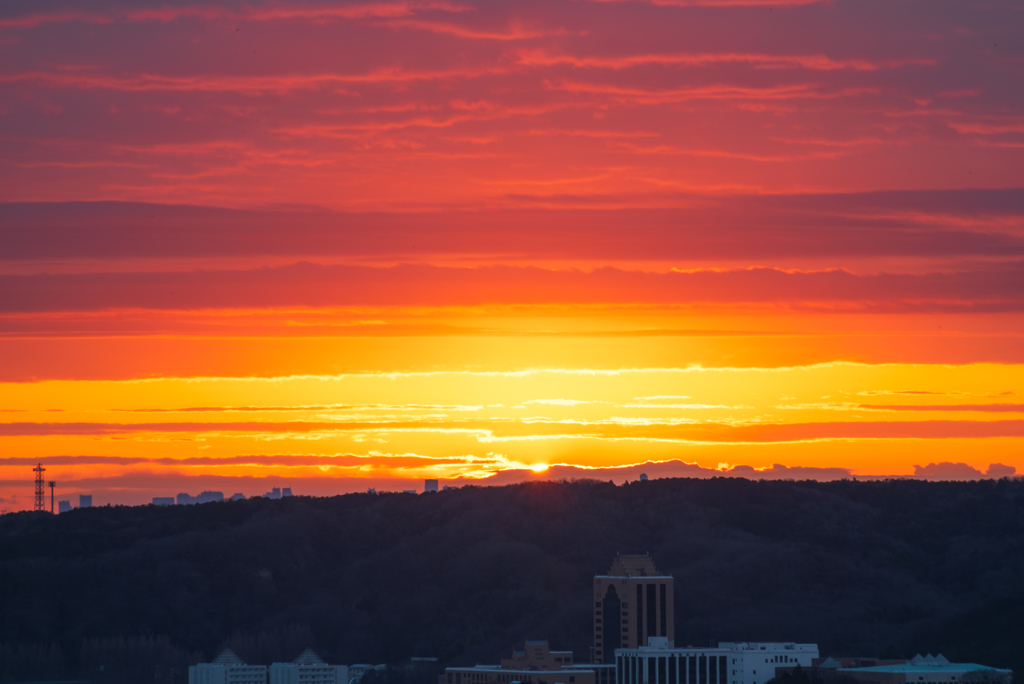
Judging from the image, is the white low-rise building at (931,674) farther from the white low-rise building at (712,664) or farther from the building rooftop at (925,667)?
the white low-rise building at (712,664)

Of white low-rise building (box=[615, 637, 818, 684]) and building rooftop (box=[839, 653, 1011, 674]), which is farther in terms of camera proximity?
white low-rise building (box=[615, 637, 818, 684])

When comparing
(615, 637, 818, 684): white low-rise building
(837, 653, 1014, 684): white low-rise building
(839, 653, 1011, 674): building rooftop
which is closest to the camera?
(837, 653, 1014, 684): white low-rise building

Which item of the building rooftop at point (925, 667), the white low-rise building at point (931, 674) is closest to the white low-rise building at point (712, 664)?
the building rooftop at point (925, 667)

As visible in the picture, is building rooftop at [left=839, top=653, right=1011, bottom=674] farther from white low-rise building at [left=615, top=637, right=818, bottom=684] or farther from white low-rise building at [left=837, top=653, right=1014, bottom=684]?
white low-rise building at [left=615, top=637, right=818, bottom=684]

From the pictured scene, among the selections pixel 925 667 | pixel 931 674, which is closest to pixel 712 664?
pixel 925 667

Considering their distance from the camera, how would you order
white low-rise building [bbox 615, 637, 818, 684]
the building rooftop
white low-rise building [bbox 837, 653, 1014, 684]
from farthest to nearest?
1. white low-rise building [bbox 615, 637, 818, 684]
2. the building rooftop
3. white low-rise building [bbox 837, 653, 1014, 684]

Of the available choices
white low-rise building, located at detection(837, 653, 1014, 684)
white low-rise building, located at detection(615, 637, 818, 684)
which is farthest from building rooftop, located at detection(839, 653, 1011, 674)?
white low-rise building, located at detection(615, 637, 818, 684)

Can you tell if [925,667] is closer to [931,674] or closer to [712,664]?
[931,674]

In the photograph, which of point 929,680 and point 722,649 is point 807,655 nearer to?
point 722,649
